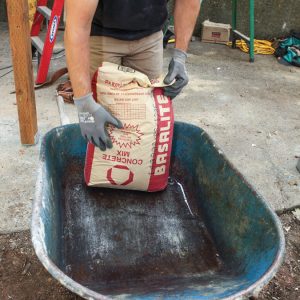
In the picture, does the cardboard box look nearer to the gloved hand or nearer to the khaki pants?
the khaki pants

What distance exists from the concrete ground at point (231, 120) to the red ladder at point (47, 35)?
0.18 m

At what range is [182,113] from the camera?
10.8 ft

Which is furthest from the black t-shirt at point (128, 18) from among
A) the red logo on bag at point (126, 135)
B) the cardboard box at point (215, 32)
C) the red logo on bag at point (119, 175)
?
the cardboard box at point (215, 32)

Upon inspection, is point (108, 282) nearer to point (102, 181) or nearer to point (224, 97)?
point (102, 181)

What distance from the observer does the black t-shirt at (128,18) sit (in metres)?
1.65

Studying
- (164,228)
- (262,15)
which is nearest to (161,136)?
(164,228)

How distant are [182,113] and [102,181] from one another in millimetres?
1585

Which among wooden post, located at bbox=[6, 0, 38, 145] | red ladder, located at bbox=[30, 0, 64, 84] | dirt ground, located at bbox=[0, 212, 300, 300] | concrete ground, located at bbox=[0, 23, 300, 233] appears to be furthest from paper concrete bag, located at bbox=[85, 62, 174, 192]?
red ladder, located at bbox=[30, 0, 64, 84]

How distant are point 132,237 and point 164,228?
0.16 metres

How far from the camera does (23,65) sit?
2.38 meters

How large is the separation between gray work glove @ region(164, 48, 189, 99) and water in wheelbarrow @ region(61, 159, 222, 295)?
0.48 metres

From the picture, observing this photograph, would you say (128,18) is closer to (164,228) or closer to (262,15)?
(164,228)

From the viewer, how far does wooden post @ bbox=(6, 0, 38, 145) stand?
7.32ft

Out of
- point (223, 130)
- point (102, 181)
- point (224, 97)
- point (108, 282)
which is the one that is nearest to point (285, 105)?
point (224, 97)
